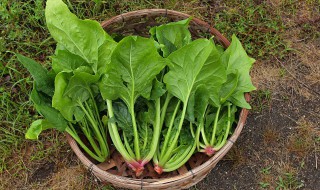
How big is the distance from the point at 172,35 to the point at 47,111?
62 centimetres

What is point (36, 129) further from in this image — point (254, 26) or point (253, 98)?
point (254, 26)

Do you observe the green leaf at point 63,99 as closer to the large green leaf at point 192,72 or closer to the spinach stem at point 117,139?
the spinach stem at point 117,139

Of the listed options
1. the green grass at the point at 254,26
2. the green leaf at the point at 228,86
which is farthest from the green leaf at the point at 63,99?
the green grass at the point at 254,26

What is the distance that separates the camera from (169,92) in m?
1.83

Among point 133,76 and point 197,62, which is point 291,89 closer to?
point 197,62

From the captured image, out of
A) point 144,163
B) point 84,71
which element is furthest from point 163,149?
point 84,71

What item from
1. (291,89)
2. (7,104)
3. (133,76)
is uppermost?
(133,76)

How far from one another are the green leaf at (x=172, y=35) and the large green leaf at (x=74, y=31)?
0.25 metres

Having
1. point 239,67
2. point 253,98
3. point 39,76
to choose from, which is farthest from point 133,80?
point 253,98

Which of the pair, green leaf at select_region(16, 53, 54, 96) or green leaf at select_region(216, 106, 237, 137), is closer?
green leaf at select_region(16, 53, 54, 96)

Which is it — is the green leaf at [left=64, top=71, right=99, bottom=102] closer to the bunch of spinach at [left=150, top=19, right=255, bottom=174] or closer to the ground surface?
the bunch of spinach at [left=150, top=19, right=255, bottom=174]

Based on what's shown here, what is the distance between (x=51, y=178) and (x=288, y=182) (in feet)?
3.75

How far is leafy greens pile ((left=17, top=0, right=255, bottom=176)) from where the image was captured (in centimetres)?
167

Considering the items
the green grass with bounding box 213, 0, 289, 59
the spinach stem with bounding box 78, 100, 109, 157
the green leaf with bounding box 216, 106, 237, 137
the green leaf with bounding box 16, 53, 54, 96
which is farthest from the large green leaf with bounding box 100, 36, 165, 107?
the green grass with bounding box 213, 0, 289, 59
